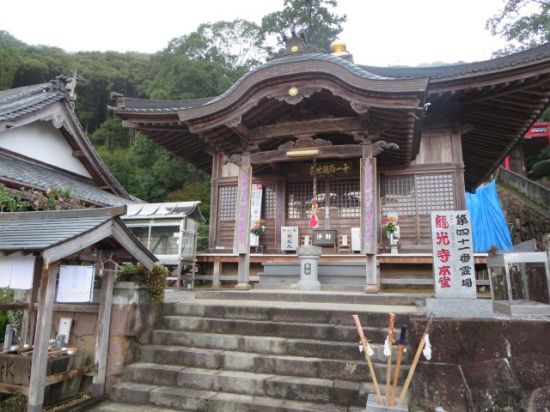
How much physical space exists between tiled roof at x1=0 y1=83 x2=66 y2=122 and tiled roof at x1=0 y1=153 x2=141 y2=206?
1.34 metres

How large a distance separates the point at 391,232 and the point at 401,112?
3398 mm

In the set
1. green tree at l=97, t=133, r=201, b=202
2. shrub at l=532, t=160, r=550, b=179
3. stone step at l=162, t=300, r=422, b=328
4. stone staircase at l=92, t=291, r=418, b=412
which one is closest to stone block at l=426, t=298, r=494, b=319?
stone step at l=162, t=300, r=422, b=328

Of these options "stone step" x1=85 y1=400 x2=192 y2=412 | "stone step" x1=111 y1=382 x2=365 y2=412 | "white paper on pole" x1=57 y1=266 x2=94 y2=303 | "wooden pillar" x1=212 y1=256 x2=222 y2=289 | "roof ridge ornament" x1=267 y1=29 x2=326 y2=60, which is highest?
"roof ridge ornament" x1=267 y1=29 x2=326 y2=60

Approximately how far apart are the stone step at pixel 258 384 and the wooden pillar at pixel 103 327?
13.7 inches

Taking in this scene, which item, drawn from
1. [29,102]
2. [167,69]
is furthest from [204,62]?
[29,102]

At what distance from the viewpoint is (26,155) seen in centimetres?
1209

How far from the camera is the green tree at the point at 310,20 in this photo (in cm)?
3020

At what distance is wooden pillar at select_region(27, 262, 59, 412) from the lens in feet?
12.8

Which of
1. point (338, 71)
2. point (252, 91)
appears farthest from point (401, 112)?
point (252, 91)

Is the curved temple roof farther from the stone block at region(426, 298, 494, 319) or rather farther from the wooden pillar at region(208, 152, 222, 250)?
the stone block at region(426, 298, 494, 319)

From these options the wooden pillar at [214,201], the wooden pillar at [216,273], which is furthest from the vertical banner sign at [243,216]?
the wooden pillar at [214,201]

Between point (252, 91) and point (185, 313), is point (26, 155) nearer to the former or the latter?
point (252, 91)

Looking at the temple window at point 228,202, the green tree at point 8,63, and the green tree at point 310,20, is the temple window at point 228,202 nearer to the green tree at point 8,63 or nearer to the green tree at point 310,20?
the green tree at point 310,20

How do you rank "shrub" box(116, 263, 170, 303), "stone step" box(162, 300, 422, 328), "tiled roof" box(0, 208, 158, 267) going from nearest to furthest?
"tiled roof" box(0, 208, 158, 267) → "stone step" box(162, 300, 422, 328) → "shrub" box(116, 263, 170, 303)
